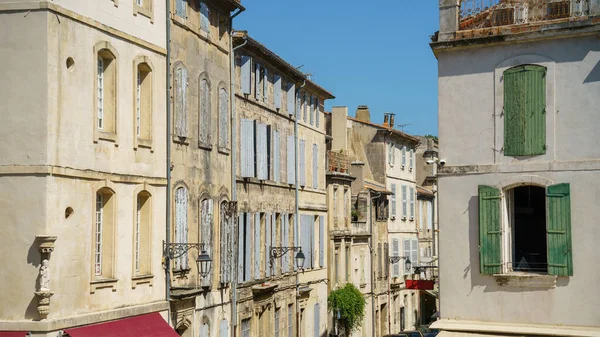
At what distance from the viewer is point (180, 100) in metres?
25.1

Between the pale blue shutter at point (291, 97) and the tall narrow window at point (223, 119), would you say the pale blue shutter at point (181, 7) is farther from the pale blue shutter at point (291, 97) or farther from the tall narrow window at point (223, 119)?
the pale blue shutter at point (291, 97)

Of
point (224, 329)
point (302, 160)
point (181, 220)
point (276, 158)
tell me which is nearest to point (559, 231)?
point (181, 220)

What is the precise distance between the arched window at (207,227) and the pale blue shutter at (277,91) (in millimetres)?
8248

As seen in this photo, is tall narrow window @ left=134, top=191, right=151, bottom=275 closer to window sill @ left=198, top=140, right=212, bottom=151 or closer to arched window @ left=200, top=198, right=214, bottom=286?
arched window @ left=200, top=198, right=214, bottom=286

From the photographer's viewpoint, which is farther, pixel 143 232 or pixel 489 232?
pixel 143 232

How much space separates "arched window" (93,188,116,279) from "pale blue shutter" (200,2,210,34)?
7.70 m

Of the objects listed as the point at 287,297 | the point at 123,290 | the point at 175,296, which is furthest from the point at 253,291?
the point at 123,290

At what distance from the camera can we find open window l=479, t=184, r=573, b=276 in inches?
708

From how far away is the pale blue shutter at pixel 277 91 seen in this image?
114 feet

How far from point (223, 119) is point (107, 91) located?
24.9 ft

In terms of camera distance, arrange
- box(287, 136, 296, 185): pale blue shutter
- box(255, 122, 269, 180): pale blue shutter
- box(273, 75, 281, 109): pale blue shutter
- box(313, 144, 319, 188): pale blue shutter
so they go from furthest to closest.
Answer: box(313, 144, 319, 188): pale blue shutter
box(287, 136, 296, 185): pale blue shutter
box(273, 75, 281, 109): pale blue shutter
box(255, 122, 269, 180): pale blue shutter

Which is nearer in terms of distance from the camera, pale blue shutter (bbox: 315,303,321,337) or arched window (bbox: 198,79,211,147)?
arched window (bbox: 198,79,211,147)

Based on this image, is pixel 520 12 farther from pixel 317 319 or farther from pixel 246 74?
pixel 317 319

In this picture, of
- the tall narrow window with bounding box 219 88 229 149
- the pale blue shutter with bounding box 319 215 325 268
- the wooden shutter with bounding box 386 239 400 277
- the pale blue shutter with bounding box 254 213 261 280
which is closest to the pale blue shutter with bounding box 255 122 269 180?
the pale blue shutter with bounding box 254 213 261 280
